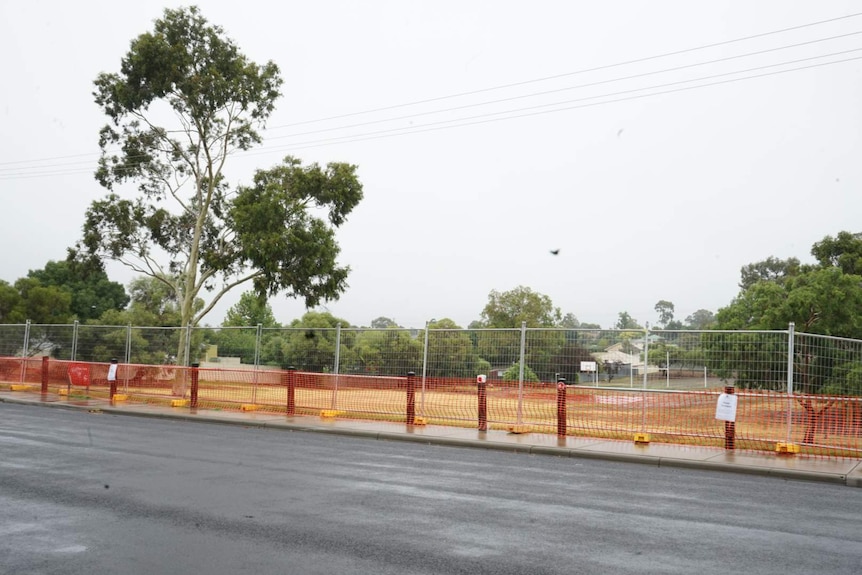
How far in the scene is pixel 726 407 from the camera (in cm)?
1463

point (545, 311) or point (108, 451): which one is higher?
point (545, 311)

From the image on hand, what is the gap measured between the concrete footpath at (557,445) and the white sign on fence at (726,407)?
68 centimetres

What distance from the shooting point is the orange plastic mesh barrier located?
586 inches

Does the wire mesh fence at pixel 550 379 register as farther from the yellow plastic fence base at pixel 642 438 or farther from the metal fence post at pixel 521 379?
the yellow plastic fence base at pixel 642 438

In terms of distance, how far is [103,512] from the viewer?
806 cm

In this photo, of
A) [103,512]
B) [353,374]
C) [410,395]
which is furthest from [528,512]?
[353,374]

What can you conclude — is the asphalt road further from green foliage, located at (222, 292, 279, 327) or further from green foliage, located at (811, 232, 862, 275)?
green foliage, located at (222, 292, 279, 327)

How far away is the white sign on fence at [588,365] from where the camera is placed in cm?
1741

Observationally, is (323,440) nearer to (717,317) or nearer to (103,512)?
(103,512)

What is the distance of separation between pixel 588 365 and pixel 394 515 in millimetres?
10056

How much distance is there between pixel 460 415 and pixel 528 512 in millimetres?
10976

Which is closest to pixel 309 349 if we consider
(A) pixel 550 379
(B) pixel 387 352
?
(B) pixel 387 352

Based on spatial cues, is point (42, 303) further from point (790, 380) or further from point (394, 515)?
Result: point (394, 515)

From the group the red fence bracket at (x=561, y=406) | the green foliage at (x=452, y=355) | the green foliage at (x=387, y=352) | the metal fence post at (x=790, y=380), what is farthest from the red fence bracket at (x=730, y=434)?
the green foliage at (x=387, y=352)
